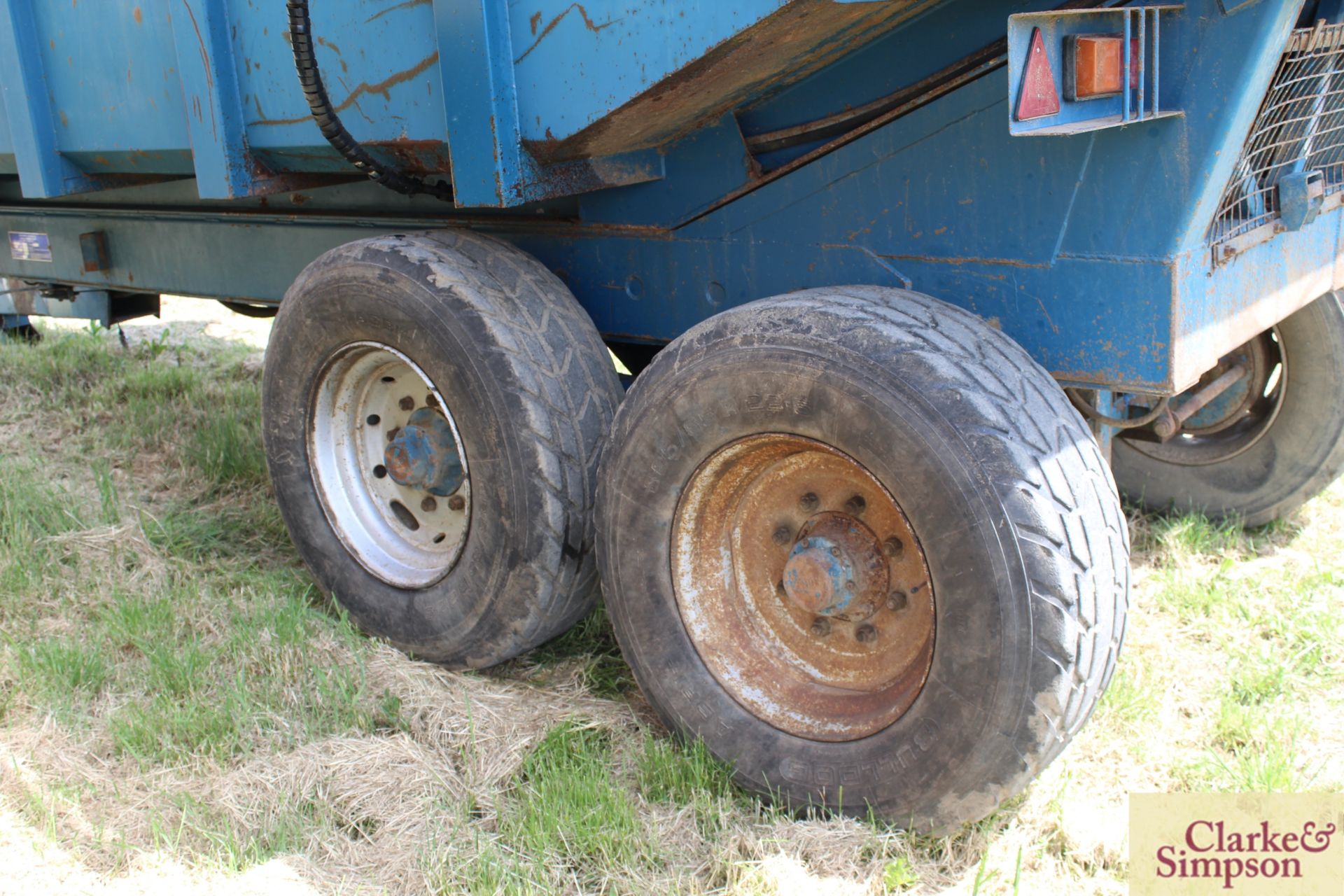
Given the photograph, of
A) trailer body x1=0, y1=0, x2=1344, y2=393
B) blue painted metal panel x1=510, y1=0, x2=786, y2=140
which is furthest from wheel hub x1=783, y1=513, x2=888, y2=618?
blue painted metal panel x1=510, y1=0, x2=786, y2=140

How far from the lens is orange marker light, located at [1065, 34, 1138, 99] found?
2.04 m

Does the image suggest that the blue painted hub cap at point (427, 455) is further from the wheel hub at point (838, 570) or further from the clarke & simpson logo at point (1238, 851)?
the clarke & simpson logo at point (1238, 851)

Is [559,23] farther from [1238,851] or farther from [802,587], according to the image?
[1238,851]

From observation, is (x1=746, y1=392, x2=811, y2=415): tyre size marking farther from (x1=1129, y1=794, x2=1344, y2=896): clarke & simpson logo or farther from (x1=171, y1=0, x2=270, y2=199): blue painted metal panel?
(x1=171, y1=0, x2=270, y2=199): blue painted metal panel

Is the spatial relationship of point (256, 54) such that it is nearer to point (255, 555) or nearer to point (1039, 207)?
point (255, 555)

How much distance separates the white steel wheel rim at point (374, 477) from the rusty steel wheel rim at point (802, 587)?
89cm

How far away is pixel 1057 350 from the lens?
2379 millimetres

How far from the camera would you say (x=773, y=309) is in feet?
7.72

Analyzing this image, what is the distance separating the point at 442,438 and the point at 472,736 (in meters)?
0.82

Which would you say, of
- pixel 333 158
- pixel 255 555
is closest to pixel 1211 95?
pixel 333 158

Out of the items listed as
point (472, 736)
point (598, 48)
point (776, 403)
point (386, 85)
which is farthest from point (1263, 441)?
point (386, 85)

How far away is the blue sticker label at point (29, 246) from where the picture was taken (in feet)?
14.9

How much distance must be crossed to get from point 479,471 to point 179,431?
2406mm

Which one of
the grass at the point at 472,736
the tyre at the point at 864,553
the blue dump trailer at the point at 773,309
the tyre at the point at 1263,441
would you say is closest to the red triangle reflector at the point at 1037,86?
the blue dump trailer at the point at 773,309
